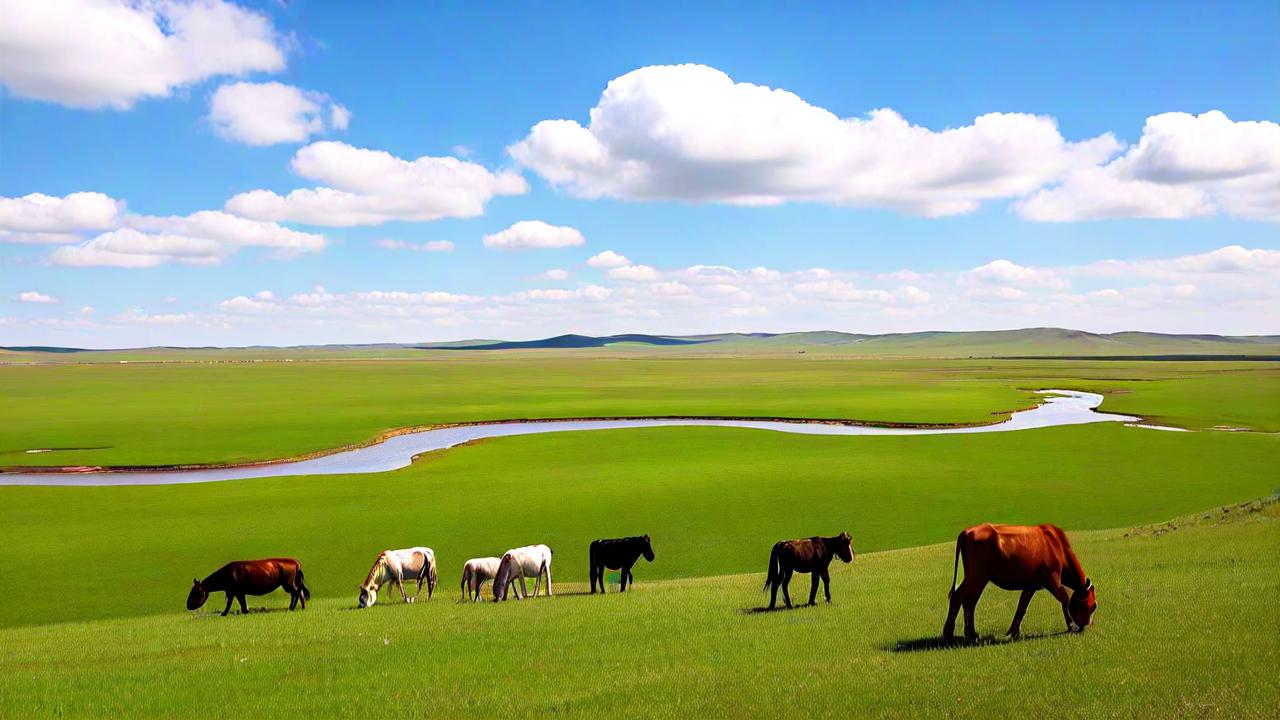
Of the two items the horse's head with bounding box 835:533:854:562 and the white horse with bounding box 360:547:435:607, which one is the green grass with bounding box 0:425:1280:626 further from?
the horse's head with bounding box 835:533:854:562

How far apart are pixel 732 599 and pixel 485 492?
25.5 m

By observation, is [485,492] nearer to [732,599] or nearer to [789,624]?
[732,599]

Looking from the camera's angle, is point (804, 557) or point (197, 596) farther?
point (197, 596)

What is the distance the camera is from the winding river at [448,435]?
5125 cm

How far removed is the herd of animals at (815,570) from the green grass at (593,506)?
3319 millimetres

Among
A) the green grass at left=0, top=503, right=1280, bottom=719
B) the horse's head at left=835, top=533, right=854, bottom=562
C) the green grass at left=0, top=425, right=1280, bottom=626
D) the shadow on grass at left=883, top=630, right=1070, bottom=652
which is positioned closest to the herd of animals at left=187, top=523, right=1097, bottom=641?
the horse's head at left=835, top=533, right=854, bottom=562

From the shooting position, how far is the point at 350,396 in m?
116

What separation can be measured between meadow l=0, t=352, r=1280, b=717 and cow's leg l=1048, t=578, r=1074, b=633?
0.32 metres

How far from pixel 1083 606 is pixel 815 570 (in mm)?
5960

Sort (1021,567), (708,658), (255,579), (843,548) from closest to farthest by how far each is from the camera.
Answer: (1021,567) < (708,658) < (843,548) < (255,579)

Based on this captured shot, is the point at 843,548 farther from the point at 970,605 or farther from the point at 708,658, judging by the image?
the point at 708,658

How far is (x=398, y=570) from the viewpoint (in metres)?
22.2

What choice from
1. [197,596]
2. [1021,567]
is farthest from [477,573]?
[1021,567]

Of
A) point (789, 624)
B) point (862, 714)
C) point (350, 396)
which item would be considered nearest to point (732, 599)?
point (789, 624)
